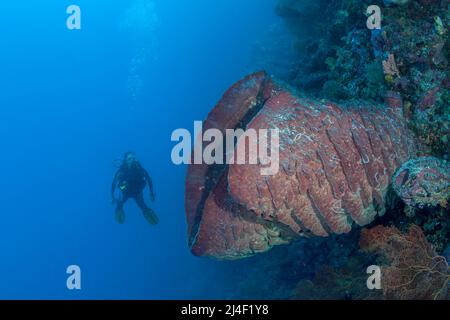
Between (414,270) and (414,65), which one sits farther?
(414,65)

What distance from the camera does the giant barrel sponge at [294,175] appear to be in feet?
9.71

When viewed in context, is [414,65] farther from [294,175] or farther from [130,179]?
[130,179]

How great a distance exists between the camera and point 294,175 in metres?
2.96

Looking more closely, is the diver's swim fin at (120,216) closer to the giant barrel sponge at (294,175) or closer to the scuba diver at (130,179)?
the scuba diver at (130,179)

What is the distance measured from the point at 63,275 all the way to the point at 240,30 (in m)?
39.9

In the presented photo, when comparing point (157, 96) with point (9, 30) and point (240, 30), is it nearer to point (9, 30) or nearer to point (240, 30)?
point (240, 30)

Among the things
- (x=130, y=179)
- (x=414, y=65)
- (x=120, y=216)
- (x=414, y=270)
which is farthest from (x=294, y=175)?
(x=130, y=179)

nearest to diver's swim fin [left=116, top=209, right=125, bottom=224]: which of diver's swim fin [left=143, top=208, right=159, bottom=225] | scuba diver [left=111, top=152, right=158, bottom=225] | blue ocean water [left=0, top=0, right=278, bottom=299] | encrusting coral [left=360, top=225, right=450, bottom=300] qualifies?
scuba diver [left=111, top=152, right=158, bottom=225]

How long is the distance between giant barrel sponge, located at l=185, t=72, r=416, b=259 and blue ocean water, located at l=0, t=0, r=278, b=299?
12365 mm

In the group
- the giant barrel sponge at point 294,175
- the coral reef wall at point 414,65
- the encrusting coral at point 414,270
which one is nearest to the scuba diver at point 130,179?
the giant barrel sponge at point 294,175

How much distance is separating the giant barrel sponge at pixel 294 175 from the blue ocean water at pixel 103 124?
40.6 ft

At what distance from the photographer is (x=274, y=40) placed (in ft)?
82.8

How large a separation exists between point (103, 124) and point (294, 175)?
251ft

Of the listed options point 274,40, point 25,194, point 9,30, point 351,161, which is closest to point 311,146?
point 351,161
